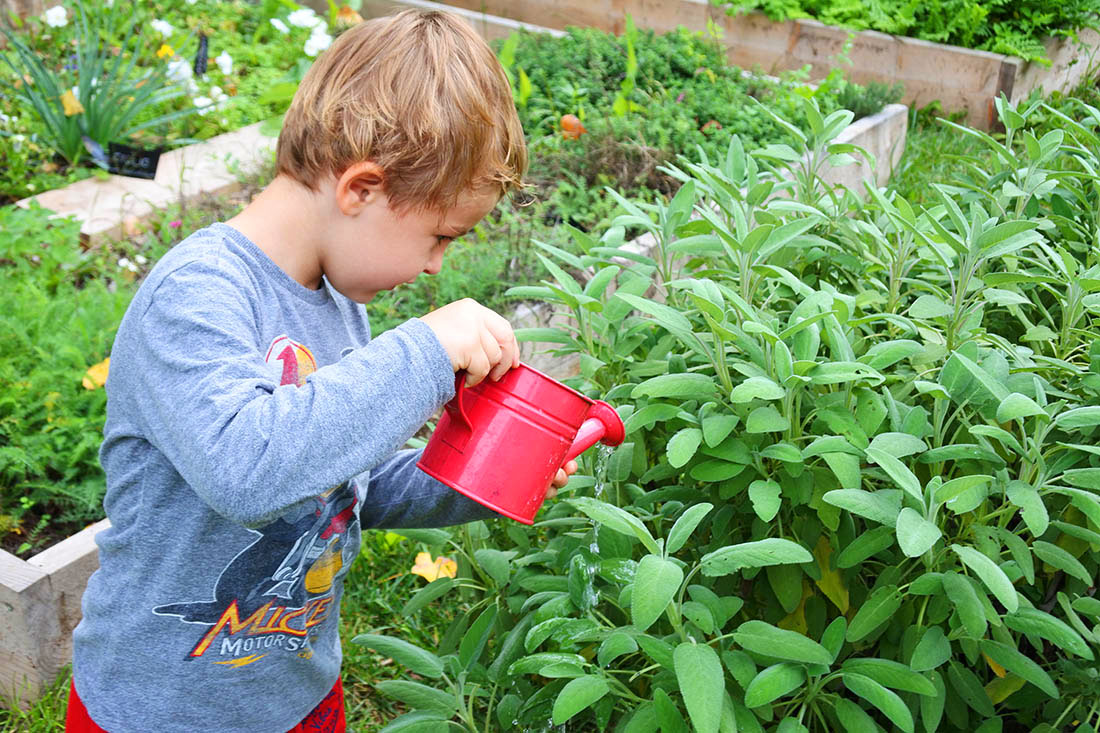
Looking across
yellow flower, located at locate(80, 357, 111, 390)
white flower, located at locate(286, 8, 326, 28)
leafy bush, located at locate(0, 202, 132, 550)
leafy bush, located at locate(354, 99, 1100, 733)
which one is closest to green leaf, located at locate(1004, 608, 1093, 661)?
leafy bush, located at locate(354, 99, 1100, 733)

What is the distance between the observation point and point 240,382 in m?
1.27

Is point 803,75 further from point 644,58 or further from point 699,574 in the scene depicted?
point 699,574

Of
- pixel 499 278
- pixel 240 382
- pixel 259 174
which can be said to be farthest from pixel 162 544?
pixel 259 174

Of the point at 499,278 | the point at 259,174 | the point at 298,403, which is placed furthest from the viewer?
the point at 259,174

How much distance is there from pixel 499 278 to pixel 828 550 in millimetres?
1959

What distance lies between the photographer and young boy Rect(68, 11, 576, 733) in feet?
4.14

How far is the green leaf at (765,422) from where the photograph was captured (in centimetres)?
148

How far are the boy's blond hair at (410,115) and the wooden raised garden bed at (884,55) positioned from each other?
408cm

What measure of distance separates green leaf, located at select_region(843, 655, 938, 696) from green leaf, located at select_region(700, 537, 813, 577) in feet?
0.74

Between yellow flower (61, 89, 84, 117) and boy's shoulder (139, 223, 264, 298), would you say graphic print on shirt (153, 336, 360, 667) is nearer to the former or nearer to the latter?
boy's shoulder (139, 223, 264, 298)

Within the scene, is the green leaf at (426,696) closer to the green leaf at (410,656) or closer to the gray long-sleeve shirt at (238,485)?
the green leaf at (410,656)

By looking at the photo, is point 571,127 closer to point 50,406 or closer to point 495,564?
point 50,406

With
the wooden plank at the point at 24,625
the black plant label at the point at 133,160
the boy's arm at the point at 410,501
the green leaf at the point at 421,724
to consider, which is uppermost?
the boy's arm at the point at 410,501

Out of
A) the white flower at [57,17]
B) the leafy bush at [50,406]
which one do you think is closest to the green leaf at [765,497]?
the leafy bush at [50,406]
